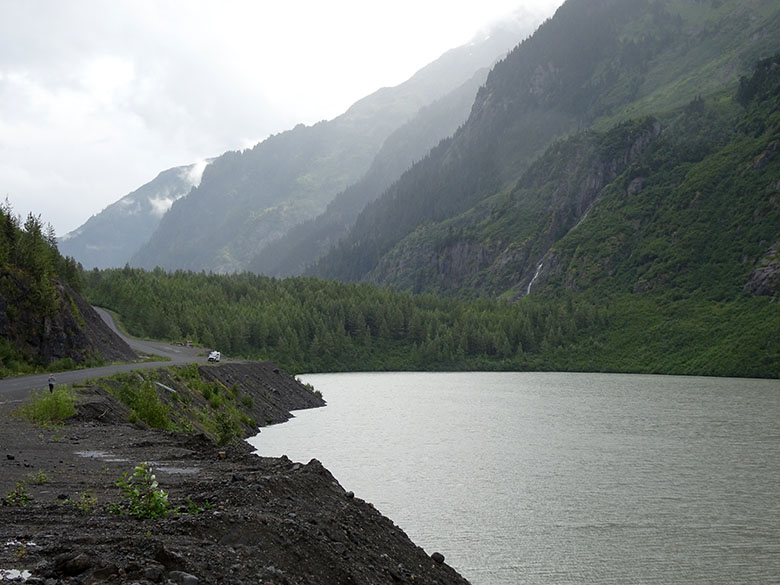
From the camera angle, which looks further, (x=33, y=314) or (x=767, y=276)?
(x=767, y=276)

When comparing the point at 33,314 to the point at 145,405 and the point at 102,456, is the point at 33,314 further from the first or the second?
the point at 102,456

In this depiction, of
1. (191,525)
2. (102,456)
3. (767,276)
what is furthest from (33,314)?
(767,276)

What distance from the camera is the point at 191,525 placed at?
16.3m

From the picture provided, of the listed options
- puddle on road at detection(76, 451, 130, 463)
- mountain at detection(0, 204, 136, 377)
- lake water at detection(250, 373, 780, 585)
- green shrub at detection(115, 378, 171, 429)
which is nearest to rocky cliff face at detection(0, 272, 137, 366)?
mountain at detection(0, 204, 136, 377)

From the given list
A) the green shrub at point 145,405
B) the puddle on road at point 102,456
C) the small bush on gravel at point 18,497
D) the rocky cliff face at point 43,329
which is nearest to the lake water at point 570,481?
the green shrub at point 145,405

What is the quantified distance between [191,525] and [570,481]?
3315 cm

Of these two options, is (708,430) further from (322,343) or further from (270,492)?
(322,343)

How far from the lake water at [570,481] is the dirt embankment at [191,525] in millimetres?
7195

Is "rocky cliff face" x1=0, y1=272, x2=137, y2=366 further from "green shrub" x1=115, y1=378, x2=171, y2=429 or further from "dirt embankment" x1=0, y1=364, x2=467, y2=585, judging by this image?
"dirt embankment" x1=0, y1=364, x2=467, y2=585

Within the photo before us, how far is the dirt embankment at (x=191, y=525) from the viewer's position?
1361 cm

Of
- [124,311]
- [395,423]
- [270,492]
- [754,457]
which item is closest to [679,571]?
[270,492]

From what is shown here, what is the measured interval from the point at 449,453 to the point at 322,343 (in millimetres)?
144002

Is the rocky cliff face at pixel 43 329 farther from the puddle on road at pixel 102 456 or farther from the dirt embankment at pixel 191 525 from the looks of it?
the puddle on road at pixel 102 456

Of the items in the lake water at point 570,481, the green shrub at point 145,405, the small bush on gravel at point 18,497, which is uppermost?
the green shrub at point 145,405
